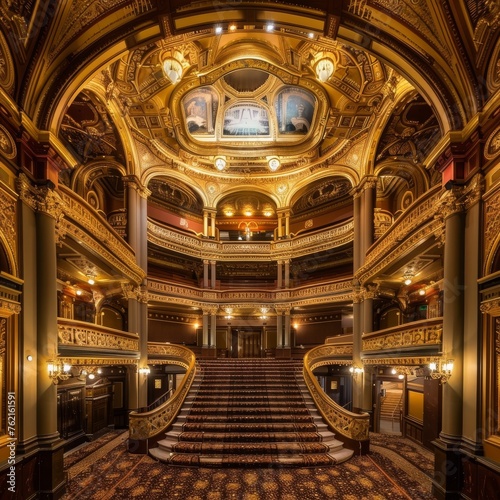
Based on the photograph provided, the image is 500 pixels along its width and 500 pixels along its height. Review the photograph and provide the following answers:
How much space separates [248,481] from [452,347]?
502 centimetres

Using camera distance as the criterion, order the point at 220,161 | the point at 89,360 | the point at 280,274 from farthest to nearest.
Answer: the point at 280,274 → the point at 220,161 → the point at 89,360

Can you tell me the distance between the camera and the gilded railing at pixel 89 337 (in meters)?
7.46

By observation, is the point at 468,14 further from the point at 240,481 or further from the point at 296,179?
the point at 296,179

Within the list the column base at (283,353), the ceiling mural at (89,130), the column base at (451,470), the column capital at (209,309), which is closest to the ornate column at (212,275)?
the column capital at (209,309)

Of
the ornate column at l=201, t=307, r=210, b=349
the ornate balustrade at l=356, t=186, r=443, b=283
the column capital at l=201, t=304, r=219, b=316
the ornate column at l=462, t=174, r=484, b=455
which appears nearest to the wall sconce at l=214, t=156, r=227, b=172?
the column capital at l=201, t=304, r=219, b=316

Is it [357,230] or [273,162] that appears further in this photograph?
[273,162]

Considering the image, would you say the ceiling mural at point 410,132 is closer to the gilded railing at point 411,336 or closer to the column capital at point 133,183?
the gilded railing at point 411,336

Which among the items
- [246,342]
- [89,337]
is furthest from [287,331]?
[89,337]

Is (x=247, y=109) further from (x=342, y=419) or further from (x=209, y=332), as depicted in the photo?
(x=342, y=419)

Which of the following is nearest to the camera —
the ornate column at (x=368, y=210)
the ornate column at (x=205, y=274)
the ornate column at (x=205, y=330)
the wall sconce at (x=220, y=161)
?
the ornate column at (x=368, y=210)

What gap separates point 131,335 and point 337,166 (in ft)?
37.6

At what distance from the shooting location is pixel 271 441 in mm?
9078

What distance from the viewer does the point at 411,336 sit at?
8227mm

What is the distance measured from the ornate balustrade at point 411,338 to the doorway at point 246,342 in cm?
1070
